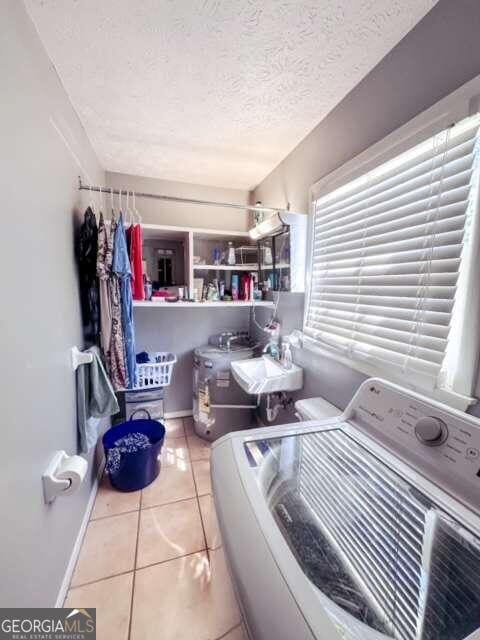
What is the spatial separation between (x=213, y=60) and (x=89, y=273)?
1.27 metres

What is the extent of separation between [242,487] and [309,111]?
1.88m

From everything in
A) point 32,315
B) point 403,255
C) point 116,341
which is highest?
point 403,255

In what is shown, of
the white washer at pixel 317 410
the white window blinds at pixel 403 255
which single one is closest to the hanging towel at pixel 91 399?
the white washer at pixel 317 410

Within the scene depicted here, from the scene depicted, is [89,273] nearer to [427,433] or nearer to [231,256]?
[231,256]

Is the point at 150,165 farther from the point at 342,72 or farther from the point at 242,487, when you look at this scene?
the point at 242,487

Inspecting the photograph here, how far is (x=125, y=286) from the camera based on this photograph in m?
1.64

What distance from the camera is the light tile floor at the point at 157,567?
1.07 metres

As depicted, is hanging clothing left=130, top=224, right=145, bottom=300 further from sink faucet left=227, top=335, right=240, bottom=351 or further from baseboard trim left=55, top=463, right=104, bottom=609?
baseboard trim left=55, top=463, right=104, bottom=609

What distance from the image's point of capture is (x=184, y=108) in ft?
4.87

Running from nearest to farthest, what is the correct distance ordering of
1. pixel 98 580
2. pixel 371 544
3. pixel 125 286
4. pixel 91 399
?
pixel 371 544 < pixel 98 580 < pixel 91 399 < pixel 125 286

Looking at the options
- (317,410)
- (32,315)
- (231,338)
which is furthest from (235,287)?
(32,315)

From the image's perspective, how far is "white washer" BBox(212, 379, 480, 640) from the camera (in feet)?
1.64

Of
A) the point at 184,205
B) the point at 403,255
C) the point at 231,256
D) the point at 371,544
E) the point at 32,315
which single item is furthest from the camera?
the point at 184,205

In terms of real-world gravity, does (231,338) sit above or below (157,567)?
above
